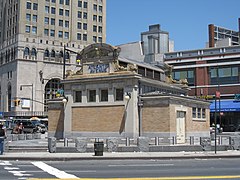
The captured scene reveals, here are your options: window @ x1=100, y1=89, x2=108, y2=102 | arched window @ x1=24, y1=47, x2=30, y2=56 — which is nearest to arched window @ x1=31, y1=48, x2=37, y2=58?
arched window @ x1=24, y1=47, x2=30, y2=56

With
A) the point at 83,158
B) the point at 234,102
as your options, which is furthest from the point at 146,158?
the point at 234,102

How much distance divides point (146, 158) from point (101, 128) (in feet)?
41.5

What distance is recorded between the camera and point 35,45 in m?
94.6

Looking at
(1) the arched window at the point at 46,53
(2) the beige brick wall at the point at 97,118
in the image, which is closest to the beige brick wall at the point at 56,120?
(2) the beige brick wall at the point at 97,118

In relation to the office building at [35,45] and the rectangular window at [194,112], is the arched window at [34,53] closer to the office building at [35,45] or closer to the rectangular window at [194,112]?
the office building at [35,45]

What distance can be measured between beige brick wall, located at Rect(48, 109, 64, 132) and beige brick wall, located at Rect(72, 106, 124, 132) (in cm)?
257

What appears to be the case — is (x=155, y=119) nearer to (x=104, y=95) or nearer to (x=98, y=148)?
(x=104, y=95)

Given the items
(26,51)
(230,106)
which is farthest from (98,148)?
(26,51)

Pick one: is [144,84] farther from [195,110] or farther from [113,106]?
[195,110]

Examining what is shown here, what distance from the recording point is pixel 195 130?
37.2 metres

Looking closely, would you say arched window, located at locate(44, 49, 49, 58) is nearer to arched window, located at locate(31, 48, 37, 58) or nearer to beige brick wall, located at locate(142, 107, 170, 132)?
arched window, located at locate(31, 48, 37, 58)

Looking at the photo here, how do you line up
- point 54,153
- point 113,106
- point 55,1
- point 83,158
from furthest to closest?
point 55,1 < point 113,106 < point 54,153 < point 83,158

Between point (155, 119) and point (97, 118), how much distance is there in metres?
5.64

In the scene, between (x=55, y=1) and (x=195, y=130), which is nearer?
(x=195, y=130)
